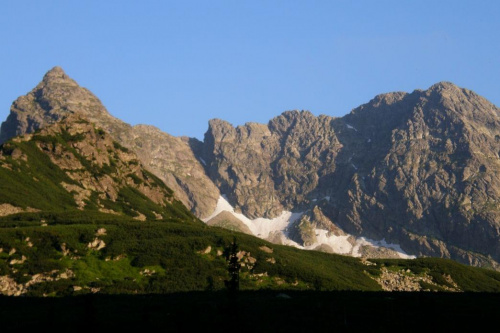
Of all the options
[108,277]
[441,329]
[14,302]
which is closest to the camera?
[441,329]

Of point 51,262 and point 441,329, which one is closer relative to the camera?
point 441,329

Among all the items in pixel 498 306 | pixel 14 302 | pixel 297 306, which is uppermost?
pixel 498 306

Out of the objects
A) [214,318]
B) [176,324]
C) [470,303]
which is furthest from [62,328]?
[470,303]

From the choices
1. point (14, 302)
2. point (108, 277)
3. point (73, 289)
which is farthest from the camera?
point (108, 277)

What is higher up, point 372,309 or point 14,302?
point 372,309

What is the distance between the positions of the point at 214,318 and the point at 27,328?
3005cm

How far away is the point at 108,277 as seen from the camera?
19538cm

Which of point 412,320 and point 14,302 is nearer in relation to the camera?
point 412,320

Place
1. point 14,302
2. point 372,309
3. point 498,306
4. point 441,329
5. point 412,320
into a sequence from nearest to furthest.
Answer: point 441,329 → point 412,320 → point 372,309 → point 498,306 → point 14,302

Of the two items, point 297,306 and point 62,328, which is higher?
point 297,306

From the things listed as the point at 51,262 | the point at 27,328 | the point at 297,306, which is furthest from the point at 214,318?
the point at 51,262

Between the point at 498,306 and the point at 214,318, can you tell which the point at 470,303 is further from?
the point at 214,318

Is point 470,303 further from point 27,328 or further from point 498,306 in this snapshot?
point 27,328

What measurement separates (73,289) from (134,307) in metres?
62.4
